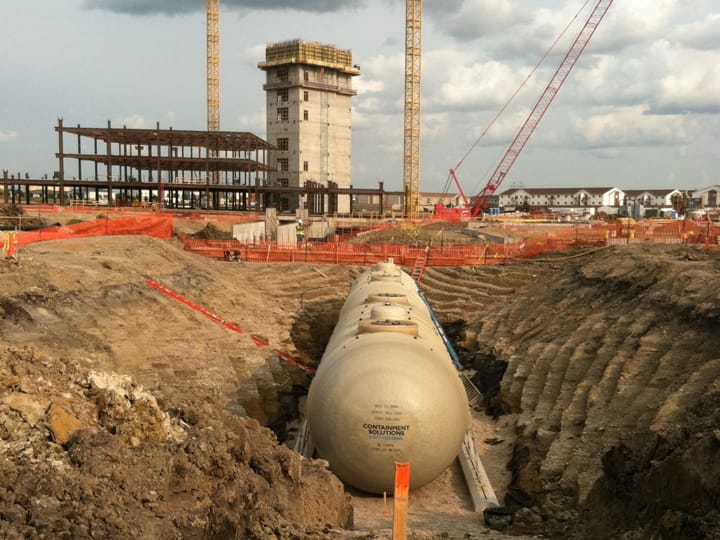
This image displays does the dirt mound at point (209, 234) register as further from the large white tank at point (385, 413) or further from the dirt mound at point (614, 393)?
the large white tank at point (385, 413)

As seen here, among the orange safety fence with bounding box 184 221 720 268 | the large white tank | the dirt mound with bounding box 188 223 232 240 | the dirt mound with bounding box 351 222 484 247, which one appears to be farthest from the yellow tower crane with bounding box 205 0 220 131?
the large white tank

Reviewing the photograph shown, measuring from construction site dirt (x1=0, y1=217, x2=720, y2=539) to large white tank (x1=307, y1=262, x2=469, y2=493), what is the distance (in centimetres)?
94

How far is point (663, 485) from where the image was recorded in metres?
8.25

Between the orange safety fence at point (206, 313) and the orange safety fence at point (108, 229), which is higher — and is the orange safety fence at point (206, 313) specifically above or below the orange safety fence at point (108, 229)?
below

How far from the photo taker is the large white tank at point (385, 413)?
37.3 ft

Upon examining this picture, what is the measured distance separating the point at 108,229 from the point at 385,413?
101 ft

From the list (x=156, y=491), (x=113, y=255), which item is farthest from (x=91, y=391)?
(x=113, y=255)

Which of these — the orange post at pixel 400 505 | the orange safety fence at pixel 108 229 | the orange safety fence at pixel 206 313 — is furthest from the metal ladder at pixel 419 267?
the orange post at pixel 400 505

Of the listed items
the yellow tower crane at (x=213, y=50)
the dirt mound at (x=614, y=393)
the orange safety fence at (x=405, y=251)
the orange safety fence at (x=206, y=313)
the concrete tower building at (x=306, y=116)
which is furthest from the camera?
the yellow tower crane at (x=213, y=50)

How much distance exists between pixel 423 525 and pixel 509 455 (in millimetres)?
5008

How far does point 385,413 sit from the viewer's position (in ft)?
37.2

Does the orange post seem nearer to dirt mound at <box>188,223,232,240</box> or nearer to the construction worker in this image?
dirt mound at <box>188,223,232,240</box>

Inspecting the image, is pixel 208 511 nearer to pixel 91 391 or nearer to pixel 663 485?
pixel 91 391

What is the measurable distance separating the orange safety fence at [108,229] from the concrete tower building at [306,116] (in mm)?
43690
